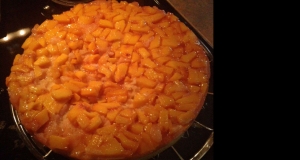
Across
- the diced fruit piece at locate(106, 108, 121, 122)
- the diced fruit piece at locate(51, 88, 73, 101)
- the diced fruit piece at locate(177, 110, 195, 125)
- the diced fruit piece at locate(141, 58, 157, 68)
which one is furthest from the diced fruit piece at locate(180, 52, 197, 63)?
the diced fruit piece at locate(51, 88, 73, 101)

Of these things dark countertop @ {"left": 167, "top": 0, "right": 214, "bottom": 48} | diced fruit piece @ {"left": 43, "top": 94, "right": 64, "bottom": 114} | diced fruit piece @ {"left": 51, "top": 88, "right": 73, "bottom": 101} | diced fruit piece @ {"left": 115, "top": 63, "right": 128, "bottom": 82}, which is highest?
dark countertop @ {"left": 167, "top": 0, "right": 214, "bottom": 48}

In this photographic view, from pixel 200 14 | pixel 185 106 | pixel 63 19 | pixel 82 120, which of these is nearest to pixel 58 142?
pixel 82 120

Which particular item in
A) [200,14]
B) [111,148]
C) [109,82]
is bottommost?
[111,148]

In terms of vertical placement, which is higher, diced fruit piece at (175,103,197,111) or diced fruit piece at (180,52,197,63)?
diced fruit piece at (180,52,197,63)

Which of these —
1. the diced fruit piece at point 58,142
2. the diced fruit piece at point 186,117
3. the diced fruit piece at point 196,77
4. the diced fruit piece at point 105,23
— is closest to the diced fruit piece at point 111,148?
the diced fruit piece at point 58,142

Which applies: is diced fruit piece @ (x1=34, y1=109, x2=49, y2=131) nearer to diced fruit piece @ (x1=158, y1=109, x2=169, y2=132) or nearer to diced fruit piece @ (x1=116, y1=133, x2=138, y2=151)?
diced fruit piece @ (x1=116, y1=133, x2=138, y2=151)

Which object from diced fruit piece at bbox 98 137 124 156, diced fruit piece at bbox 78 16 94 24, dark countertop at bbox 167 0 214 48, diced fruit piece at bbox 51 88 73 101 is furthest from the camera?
dark countertop at bbox 167 0 214 48

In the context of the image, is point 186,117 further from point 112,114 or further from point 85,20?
point 85,20

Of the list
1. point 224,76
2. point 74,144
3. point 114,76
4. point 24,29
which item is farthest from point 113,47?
point 224,76
